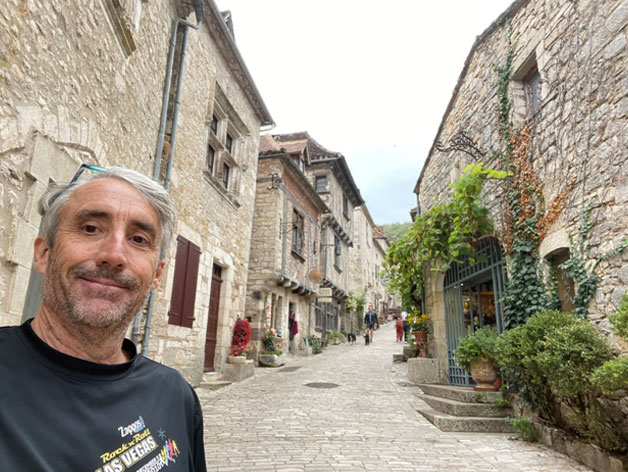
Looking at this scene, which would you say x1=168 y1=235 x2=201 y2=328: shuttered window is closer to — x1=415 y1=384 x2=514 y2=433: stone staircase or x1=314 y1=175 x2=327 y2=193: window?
x1=415 y1=384 x2=514 y2=433: stone staircase

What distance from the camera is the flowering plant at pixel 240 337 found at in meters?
8.61

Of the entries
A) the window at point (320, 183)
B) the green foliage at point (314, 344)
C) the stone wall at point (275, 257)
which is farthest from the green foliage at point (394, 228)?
the stone wall at point (275, 257)

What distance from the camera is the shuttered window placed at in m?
6.46

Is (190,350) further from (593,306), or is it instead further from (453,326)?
(593,306)

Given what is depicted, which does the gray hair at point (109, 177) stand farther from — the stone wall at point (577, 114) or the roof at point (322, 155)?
the roof at point (322, 155)

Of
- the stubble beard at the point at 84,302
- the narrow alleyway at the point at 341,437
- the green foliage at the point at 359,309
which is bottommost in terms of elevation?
the narrow alleyway at the point at 341,437

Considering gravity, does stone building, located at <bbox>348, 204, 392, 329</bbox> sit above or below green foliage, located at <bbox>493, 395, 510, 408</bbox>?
above

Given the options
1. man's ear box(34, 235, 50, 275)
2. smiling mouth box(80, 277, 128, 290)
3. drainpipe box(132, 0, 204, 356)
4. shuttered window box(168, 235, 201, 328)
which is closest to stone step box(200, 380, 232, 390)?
shuttered window box(168, 235, 201, 328)

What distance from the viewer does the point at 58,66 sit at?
10.1ft

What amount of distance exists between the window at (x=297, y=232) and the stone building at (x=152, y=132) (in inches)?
130

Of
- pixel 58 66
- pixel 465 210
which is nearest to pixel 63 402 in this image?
pixel 58 66

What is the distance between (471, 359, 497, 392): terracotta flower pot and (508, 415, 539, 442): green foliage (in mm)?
835

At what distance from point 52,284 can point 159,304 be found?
5.40 metres

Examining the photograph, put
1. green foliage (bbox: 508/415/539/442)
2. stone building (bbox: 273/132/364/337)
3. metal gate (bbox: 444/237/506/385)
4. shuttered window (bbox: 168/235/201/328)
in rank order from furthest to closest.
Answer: stone building (bbox: 273/132/364/337), metal gate (bbox: 444/237/506/385), shuttered window (bbox: 168/235/201/328), green foliage (bbox: 508/415/539/442)
